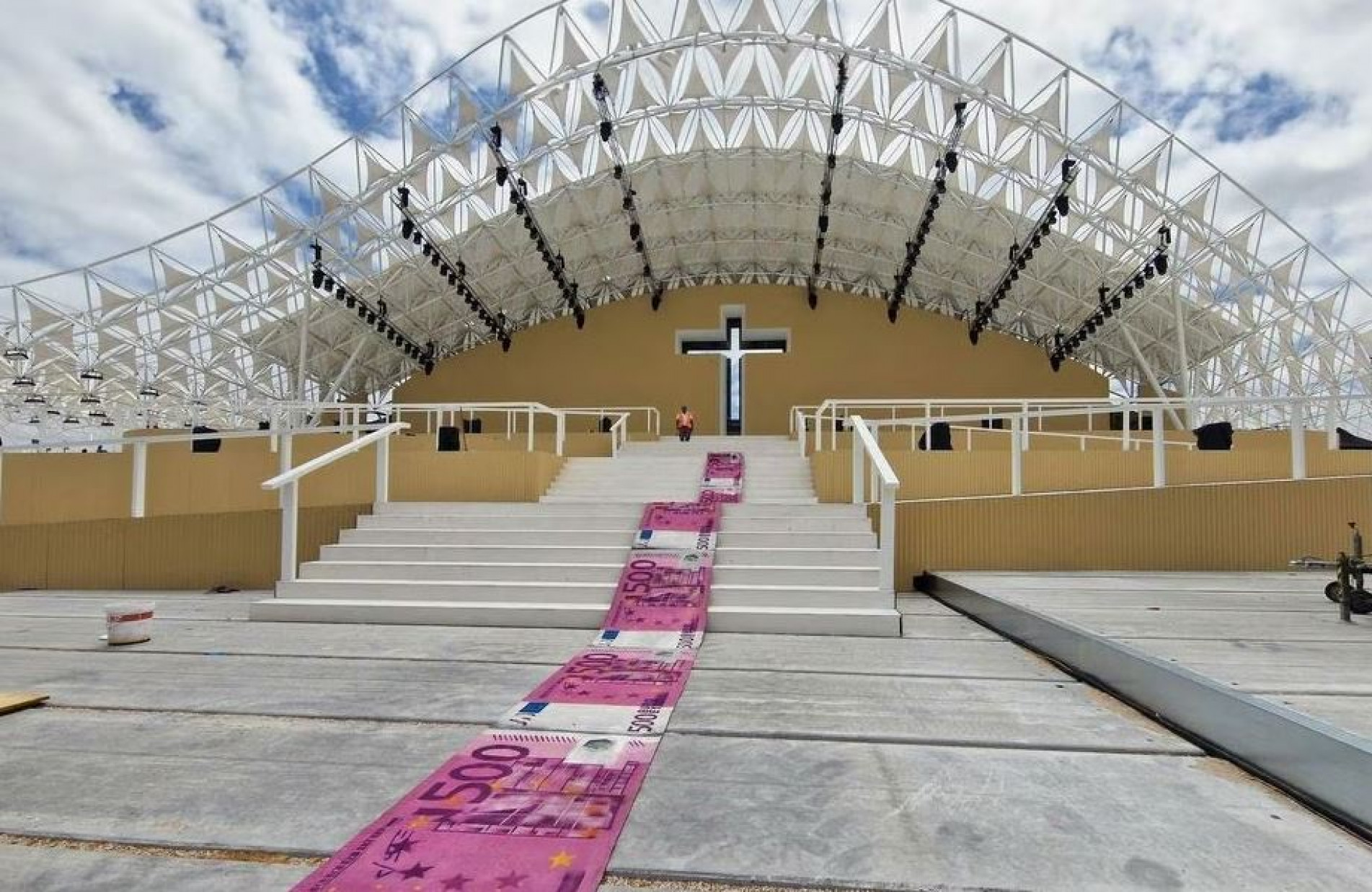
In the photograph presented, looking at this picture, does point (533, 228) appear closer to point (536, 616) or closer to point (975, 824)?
point (536, 616)

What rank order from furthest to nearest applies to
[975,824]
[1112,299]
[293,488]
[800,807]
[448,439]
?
[1112,299] → [448,439] → [293,488] → [800,807] → [975,824]

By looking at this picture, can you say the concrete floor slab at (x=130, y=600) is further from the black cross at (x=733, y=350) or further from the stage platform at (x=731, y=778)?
the black cross at (x=733, y=350)

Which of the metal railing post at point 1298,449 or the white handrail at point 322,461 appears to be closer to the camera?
the white handrail at point 322,461

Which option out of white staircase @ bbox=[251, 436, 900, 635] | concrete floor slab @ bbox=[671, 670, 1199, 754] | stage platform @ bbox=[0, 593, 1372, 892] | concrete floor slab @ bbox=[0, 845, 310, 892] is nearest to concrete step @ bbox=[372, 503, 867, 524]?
white staircase @ bbox=[251, 436, 900, 635]

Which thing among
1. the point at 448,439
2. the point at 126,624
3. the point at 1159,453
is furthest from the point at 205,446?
the point at 1159,453

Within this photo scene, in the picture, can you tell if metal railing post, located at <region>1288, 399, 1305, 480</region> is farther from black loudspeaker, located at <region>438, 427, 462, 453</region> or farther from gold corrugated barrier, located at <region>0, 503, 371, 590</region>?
black loudspeaker, located at <region>438, 427, 462, 453</region>

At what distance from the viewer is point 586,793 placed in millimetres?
2453

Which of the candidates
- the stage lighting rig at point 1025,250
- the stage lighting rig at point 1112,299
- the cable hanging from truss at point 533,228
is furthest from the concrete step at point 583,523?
the stage lighting rig at point 1112,299

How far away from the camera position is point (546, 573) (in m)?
6.19

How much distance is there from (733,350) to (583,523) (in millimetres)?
27073

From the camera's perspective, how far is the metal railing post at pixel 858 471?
7.71 metres

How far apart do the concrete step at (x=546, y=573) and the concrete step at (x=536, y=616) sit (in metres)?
0.39

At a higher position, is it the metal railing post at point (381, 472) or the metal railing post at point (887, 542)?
the metal railing post at point (381, 472)

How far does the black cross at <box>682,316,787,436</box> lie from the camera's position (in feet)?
112
